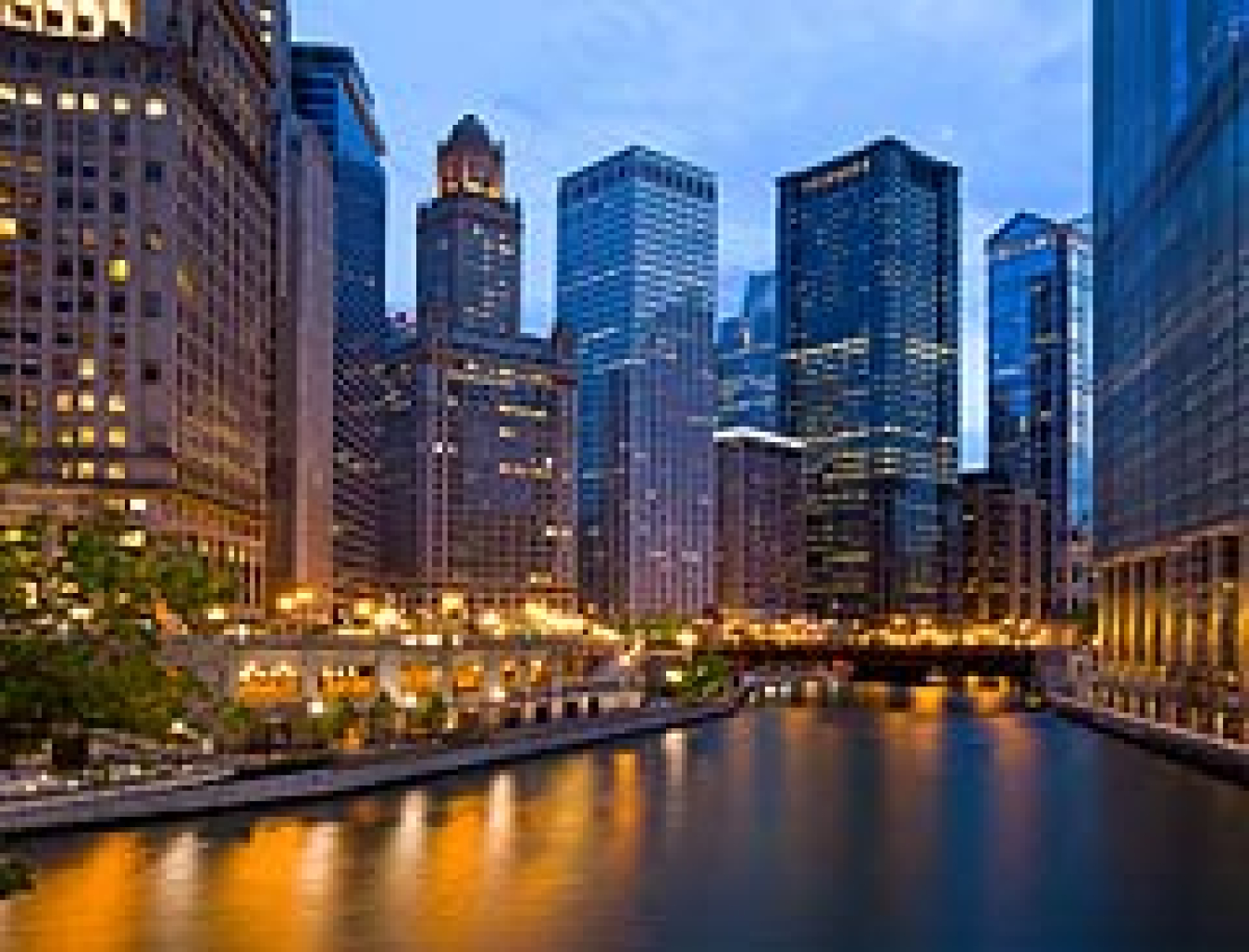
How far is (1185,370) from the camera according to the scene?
539 ft

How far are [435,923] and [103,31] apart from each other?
459 feet

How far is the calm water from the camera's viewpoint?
62750mm

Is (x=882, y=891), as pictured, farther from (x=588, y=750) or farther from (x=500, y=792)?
(x=588, y=750)

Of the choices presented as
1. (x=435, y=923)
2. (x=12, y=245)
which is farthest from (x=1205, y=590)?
(x=12, y=245)

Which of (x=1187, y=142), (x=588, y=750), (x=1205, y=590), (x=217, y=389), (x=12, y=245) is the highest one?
(x=1187, y=142)

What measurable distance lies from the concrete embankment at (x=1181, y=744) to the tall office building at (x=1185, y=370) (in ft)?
12.2

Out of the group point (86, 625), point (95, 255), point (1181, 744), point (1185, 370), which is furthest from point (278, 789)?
point (1185, 370)

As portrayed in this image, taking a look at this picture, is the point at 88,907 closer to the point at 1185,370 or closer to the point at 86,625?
the point at 86,625

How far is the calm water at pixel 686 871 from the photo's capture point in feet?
206

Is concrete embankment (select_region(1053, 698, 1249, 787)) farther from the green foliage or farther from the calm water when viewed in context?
the green foliage

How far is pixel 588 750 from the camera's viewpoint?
15412 cm

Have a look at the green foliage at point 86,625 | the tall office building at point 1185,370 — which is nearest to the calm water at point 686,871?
the tall office building at point 1185,370

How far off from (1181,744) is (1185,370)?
160 feet

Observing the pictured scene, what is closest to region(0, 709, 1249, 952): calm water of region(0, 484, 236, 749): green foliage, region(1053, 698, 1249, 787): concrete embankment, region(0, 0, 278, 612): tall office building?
region(1053, 698, 1249, 787): concrete embankment
